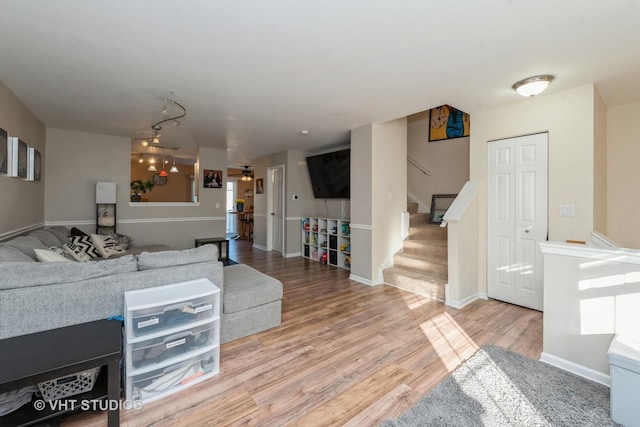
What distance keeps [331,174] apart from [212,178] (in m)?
2.55

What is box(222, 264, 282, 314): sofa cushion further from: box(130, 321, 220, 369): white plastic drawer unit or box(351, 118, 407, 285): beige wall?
box(351, 118, 407, 285): beige wall

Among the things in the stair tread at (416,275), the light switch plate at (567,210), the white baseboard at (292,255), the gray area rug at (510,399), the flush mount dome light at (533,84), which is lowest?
the gray area rug at (510,399)

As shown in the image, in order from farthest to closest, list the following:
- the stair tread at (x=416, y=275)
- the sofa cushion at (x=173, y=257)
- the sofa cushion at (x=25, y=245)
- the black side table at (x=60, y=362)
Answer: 1. the stair tread at (x=416, y=275)
2. the sofa cushion at (x=25, y=245)
3. the sofa cushion at (x=173, y=257)
4. the black side table at (x=60, y=362)

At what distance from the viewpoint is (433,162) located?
17.7ft

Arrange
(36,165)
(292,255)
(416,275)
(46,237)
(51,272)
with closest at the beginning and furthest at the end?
(51,272) → (46,237) → (36,165) → (416,275) → (292,255)

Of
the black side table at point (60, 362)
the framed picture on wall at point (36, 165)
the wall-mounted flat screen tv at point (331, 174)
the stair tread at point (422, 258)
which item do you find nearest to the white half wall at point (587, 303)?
the stair tread at point (422, 258)

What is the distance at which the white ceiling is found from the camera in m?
1.76

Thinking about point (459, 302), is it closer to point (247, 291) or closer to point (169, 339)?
point (247, 291)

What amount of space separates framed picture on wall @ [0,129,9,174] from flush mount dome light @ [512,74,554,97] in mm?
4872

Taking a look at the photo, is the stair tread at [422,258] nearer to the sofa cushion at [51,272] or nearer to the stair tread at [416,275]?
the stair tread at [416,275]

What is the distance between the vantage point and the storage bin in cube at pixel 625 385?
1.57 m

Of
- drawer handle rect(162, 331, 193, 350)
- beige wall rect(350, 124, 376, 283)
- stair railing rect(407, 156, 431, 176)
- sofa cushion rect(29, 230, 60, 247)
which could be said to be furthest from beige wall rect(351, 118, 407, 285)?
sofa cushion rect(29, 230, 60, 247)

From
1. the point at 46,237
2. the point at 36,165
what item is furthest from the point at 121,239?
the point at 36,165

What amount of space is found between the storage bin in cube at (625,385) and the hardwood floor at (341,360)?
72cm
